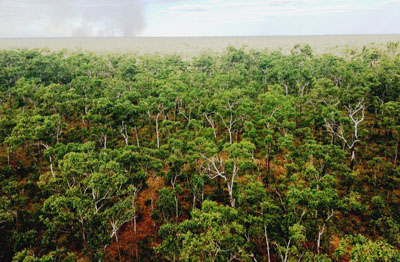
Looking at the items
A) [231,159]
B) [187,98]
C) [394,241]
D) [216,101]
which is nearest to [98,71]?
[187,98]

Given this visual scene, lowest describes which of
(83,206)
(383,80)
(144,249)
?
(144,249)

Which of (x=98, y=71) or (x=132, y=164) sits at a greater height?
(x=98, y=71)

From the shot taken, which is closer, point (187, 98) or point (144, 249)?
point (144, 249)

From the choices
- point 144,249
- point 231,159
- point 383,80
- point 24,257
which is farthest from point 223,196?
point 383,80

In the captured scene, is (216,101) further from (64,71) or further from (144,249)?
(64,71)

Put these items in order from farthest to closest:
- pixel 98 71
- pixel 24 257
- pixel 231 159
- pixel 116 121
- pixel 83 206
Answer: pixel 98 71 → pixel 116 121 → pixel 231 159 → pixel 83 206 → pixel 24 257

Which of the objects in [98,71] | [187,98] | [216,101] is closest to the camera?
[216,101]

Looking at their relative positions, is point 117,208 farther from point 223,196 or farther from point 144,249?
point 223,196
